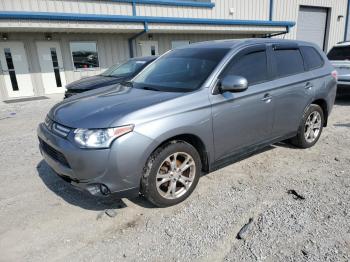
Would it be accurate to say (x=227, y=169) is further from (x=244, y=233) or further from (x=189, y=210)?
(x=244, y=233)

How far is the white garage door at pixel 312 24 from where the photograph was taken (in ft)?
68.5

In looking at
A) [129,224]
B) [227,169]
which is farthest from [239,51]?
[129,224]

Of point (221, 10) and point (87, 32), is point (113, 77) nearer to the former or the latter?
point (87, 32)

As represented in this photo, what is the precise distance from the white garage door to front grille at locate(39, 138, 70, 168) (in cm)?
2171

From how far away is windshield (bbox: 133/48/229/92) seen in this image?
3482 millimetres

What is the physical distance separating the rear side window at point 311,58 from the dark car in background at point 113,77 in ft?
14.1

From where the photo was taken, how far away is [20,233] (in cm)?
292

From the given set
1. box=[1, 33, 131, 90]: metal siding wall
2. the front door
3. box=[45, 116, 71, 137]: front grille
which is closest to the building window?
box=[1, 33, 131, 90]: metal siding wall

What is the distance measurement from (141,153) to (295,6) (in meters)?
21.3

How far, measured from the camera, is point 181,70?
3.84 metres

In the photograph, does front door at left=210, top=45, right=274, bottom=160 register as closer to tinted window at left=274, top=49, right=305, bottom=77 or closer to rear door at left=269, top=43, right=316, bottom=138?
rear door at left=269, top=43, right=316, bottom=138

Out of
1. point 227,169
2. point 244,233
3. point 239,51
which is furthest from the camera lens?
point 227,169

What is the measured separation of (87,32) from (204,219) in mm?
12263

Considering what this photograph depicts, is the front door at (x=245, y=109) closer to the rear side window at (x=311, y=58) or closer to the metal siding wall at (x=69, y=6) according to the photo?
the rear side window at (x=311, y=58)
